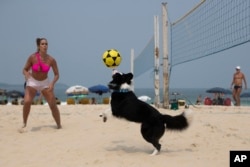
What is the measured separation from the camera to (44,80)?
5.77m

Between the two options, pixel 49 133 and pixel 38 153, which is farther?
pixel 49 133

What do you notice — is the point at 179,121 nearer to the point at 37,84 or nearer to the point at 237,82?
the point at 37,84

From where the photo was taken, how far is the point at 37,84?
573 cm

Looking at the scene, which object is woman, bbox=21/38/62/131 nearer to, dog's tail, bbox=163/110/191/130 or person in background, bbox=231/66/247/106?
dog's tail, bbox=163/110/191/130

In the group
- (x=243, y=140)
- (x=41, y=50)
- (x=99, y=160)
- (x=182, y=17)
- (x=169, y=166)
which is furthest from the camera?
(x=182, y=17)

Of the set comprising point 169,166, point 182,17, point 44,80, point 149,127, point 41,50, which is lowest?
point 169,166

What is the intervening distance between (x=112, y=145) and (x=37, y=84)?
6.22 ft

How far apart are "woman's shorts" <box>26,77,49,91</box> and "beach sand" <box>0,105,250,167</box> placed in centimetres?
73

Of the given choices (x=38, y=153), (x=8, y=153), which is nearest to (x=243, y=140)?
(x=38, y=153)

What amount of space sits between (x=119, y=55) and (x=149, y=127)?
54.7 inches

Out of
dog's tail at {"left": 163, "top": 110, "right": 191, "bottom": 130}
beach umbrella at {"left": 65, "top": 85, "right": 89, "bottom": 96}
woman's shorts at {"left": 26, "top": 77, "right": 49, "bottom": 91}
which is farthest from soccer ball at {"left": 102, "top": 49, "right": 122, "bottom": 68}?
beach umbrella at {"left": 65, "top": 85, "right": 89, "bottom": 96}

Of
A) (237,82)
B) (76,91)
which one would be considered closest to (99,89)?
(76,91)

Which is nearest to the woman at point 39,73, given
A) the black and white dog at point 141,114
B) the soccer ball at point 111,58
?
the soccer ball at point 111,58

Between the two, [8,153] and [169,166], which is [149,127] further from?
[8,153]
